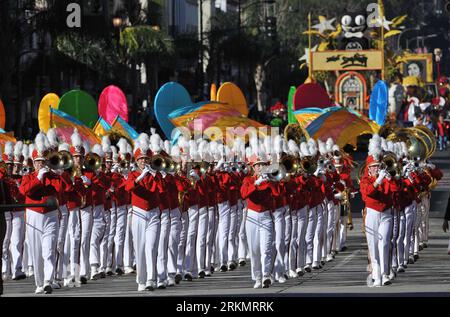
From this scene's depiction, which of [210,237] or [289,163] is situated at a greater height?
[289,163]

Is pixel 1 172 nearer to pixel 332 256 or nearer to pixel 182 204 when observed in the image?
pixel 182 204

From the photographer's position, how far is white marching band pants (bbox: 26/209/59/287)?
1878 cm

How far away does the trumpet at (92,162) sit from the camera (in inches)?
834

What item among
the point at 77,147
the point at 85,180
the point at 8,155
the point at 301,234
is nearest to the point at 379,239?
the point at 301,234

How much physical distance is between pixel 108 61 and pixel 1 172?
34.5 m

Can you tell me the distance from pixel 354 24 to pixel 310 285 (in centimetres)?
5696

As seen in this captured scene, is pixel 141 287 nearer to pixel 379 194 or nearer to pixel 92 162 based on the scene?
pixel 92 162

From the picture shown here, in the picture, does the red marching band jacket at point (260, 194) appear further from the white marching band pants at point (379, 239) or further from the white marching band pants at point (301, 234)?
the white marching band pants at point (301, 234)

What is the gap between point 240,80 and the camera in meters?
94.9

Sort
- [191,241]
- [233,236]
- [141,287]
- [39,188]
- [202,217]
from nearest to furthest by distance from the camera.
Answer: [39,188], [141,287], [191,241], [202,217], [233,236]

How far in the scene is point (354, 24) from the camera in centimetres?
7569

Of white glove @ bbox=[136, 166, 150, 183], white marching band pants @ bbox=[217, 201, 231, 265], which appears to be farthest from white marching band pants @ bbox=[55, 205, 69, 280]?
white marching band pants @ bbox=[217, 201, 231, 265]

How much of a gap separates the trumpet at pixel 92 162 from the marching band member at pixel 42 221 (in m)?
2.24

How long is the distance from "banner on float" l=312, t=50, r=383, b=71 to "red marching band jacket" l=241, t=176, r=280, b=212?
53.5 m
